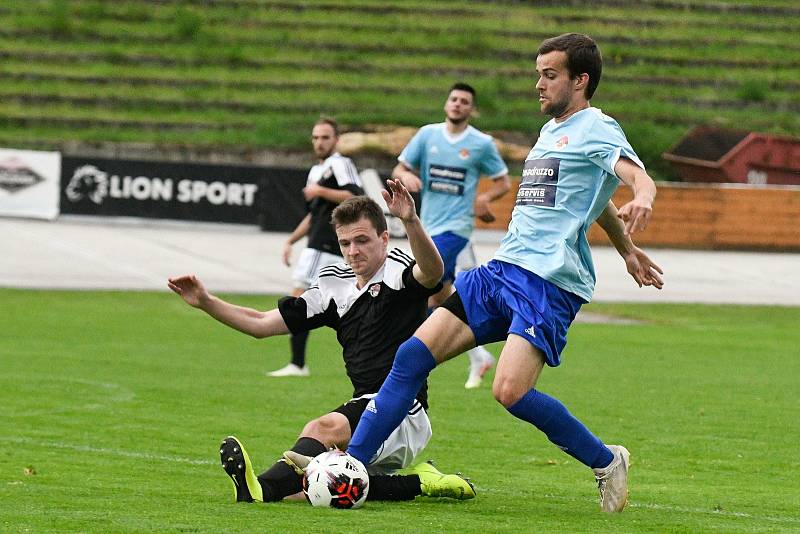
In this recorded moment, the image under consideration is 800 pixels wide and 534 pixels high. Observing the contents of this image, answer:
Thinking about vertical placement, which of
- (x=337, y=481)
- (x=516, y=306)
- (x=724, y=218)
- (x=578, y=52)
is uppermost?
(x=578, y=52)

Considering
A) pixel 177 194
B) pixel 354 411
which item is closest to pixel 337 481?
pixel 354 411

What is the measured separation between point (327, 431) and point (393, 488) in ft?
1.32

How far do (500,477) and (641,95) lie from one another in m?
35.0

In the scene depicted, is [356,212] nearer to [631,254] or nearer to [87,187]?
[631,254]

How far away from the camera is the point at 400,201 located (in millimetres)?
5941

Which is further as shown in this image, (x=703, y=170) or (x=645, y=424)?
(x=703, y=170)

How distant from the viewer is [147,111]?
1537 inches

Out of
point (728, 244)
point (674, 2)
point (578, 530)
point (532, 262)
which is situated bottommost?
point (728, 244)

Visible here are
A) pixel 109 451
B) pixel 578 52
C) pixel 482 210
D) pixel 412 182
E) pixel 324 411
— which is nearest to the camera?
pixel 578 52

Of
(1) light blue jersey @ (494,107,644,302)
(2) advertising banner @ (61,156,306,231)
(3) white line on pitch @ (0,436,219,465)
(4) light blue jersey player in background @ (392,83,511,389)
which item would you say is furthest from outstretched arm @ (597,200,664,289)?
(2) advertising banner @ (61,156,306,231)

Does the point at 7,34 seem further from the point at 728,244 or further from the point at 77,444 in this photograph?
the point at 77,444

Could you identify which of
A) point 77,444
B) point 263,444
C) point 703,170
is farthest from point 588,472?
point 703,170

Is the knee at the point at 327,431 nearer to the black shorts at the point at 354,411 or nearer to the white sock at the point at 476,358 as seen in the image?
the black shorts at the point at 354,411

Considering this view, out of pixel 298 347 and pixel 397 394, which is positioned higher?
pixel 397 394
